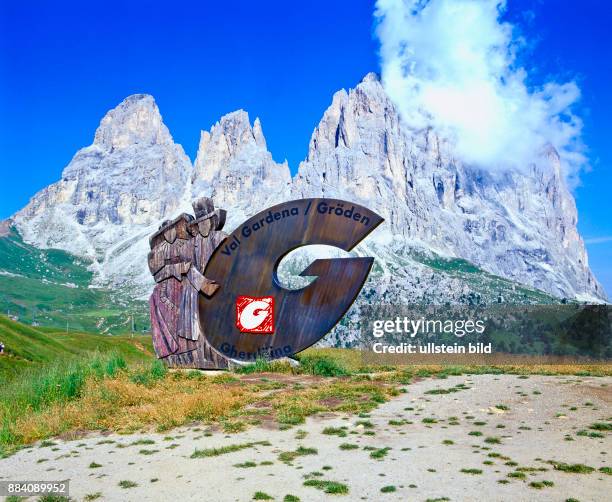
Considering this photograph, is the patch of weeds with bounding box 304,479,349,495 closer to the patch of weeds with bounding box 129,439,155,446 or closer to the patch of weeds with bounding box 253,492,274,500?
the patch of weeds with bounding box 253,492,274,500

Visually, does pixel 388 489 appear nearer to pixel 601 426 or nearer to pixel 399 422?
pixel 399 422

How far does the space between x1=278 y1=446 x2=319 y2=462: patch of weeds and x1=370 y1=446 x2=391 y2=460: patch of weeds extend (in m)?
1.06

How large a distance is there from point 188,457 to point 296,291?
11.1m

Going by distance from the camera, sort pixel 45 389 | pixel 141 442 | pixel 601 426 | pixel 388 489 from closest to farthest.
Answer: pixel 388 489, pixel 601 426, pixel 141 442, pixel 45 389

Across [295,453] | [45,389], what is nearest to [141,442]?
[295,453]

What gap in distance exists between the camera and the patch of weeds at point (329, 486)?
8484 millimetres

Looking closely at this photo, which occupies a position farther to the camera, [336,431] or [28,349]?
[28,349]

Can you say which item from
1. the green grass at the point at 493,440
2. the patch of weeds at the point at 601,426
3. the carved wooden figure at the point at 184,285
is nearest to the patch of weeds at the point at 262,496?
the green grass at the point at 493,440

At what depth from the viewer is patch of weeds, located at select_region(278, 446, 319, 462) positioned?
1021cm

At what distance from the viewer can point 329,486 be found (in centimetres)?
867

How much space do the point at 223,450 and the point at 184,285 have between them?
12110 millimetres

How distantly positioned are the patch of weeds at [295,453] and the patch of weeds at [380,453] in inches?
41.8

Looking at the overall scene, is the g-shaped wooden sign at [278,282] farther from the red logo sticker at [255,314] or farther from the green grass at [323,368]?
the green grass at [323,368]

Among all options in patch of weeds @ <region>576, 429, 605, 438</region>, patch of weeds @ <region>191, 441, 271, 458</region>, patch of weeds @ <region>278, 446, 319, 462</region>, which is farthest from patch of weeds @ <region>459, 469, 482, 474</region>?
patch of weeds @ <region>191, 441, 271, 458</region>
